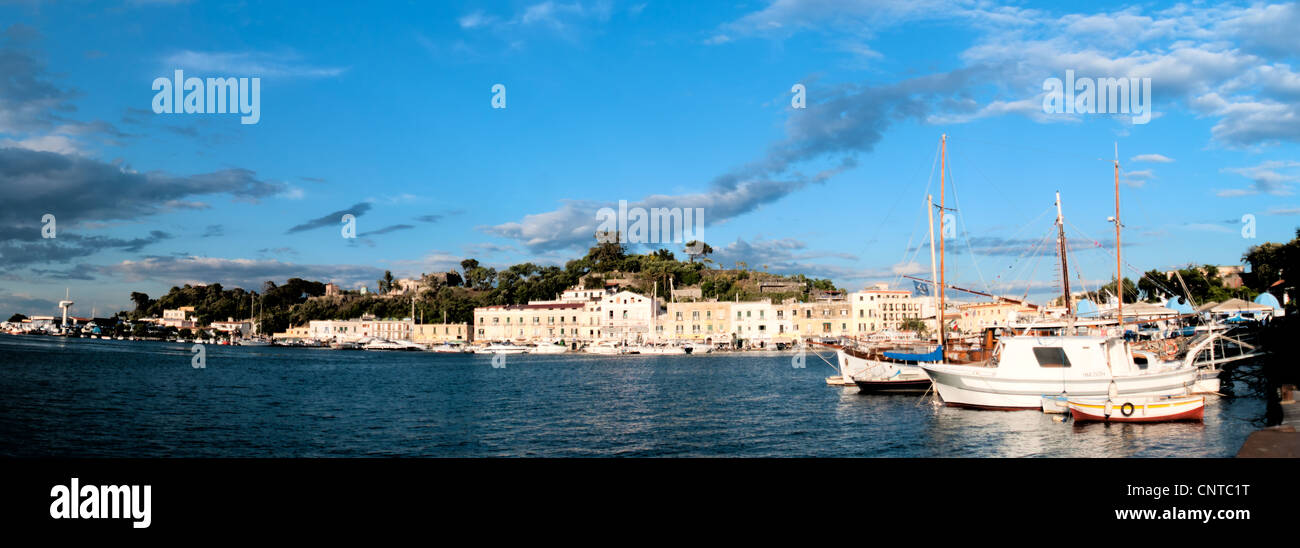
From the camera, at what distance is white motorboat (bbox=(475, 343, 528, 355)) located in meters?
112

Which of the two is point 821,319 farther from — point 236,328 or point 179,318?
point 179,318

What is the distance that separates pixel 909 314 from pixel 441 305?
283 ft

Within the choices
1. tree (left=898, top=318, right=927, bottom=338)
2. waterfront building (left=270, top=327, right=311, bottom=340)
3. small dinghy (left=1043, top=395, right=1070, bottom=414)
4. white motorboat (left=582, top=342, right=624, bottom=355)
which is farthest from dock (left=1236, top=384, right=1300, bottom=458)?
waterfront building (left=270, top=327, right=311, bottom=340)

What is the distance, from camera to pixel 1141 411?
2402 centimetres

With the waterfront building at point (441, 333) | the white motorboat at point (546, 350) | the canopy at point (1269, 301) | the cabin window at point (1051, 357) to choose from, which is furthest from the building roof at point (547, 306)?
the cabin window at point (1051, 357)

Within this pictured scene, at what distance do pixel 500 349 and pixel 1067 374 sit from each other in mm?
94385

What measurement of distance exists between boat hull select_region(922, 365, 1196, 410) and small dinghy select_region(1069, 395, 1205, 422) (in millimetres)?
2068

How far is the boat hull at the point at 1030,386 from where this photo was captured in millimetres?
26406

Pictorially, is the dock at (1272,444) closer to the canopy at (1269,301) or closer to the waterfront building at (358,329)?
the canopy at (1269,301)

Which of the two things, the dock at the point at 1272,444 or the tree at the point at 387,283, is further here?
the tree at the point at 387,283

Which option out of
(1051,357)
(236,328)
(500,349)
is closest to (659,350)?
(500,349)

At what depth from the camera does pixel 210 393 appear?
129ft
